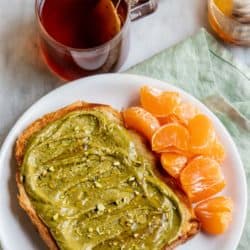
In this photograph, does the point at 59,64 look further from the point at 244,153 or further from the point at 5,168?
the point at 244,153

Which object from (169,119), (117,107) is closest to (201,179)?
(169,119)

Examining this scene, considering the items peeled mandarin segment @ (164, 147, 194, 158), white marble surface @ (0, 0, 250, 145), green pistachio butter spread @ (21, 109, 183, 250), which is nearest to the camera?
green pistachio butter spread @ (21, 109, 183, 250)

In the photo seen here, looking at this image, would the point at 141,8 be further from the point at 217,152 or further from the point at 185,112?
the point at 217,152

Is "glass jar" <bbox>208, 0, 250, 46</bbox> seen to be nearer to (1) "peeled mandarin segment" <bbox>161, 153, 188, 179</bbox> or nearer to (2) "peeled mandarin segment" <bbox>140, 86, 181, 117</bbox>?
(2) "peeled mandarin segment" <bbox>140, 86, 181, 117</bbox>

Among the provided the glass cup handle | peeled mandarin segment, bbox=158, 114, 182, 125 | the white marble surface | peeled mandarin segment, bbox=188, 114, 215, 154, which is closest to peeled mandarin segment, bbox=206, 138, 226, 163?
peeled mandarin segment, bbox=188, 114, 215, 154

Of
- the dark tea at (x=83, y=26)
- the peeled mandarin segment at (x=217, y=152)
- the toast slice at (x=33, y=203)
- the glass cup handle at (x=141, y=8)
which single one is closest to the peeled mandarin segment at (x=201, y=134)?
the peeled mandarin segment at (x=217, y=152)

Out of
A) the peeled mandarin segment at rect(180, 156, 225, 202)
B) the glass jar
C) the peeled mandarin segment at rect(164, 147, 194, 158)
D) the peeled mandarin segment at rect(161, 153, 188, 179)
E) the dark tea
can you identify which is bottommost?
the peeled mandarin segment at rect(180, 156, 225, 202)
